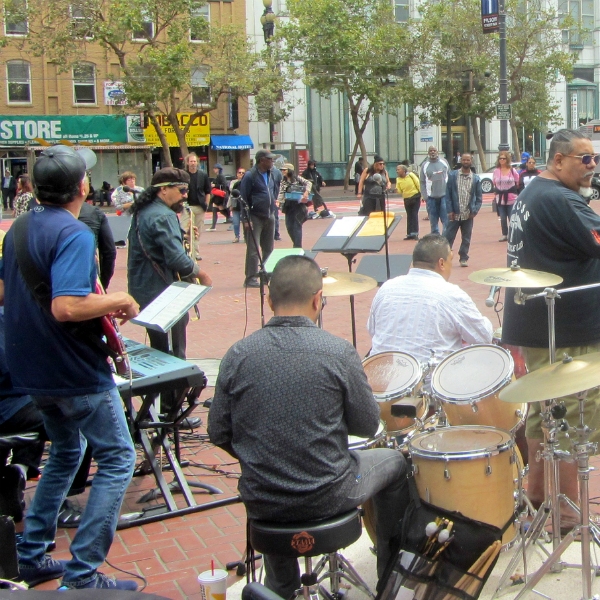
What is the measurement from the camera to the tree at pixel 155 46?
32.2 metres

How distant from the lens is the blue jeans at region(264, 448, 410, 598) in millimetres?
3180

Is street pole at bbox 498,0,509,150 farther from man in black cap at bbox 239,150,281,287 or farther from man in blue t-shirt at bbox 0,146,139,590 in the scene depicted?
man in blue t-shirt at bbox 0,146,139,590

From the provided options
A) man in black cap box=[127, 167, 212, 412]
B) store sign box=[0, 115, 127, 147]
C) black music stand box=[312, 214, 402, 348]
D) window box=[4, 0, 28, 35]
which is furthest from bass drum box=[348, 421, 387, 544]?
store sign box=[0, 115, 127, 147]

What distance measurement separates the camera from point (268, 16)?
2367cm

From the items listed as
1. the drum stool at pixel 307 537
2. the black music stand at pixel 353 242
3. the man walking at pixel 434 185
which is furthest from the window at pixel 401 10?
the drum stool at pixel 307 537

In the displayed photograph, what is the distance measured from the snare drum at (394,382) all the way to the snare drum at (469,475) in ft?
1.16

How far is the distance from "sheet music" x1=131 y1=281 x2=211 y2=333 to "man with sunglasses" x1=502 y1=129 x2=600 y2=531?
5.52ft

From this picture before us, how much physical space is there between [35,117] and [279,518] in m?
35.4

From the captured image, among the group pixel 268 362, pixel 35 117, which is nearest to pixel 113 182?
pixel 35 117

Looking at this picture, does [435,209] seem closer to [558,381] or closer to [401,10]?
[558,381]

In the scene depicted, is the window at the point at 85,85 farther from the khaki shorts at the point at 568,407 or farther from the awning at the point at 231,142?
the khaki shorts at the point at 568,407

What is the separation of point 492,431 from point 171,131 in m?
36.0

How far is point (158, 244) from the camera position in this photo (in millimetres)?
6148

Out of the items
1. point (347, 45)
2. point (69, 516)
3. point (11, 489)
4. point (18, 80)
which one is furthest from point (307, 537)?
point (18, 80)
